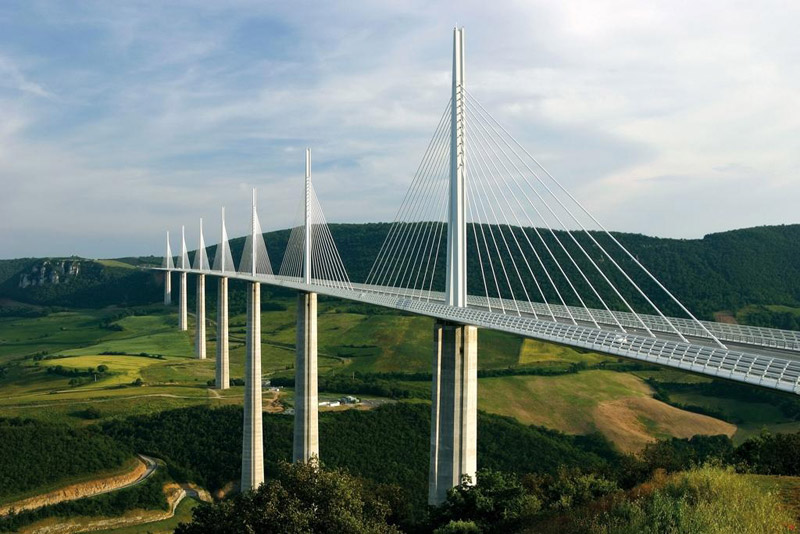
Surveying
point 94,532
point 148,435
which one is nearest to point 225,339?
point 148,435

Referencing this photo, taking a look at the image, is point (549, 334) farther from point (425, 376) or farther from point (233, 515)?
point (425, 376)

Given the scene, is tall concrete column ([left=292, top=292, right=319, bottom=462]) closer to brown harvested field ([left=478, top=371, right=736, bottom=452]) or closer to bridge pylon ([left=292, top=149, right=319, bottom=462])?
bridge pylon ([left=292, top=149, right=319, bottom=462])

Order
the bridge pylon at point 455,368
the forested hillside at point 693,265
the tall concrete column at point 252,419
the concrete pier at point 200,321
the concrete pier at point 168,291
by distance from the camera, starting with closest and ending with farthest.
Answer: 1. the bridge pylon at point 455,368
2. the tall concrete column at point 252,419
3. the forested hillside at point 693,265
4. the concrete pier at point 200,321
5. the concrete pier at point 168,291

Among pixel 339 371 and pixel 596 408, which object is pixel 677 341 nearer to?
pixel 596 408

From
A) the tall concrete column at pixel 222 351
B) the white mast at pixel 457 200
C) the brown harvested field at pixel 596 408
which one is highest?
the white mast at pixel 457 200

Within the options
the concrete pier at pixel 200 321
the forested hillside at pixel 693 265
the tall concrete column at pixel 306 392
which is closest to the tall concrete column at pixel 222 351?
the concrete pier at pixel 200 321

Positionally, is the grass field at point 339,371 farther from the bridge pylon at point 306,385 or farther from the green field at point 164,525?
the bridge pylon at point 306,385

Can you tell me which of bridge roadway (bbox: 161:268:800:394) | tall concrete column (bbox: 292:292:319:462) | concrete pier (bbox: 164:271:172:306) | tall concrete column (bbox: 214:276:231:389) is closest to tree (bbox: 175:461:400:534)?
bridge roadway (bbox: 161:268:800:394)
